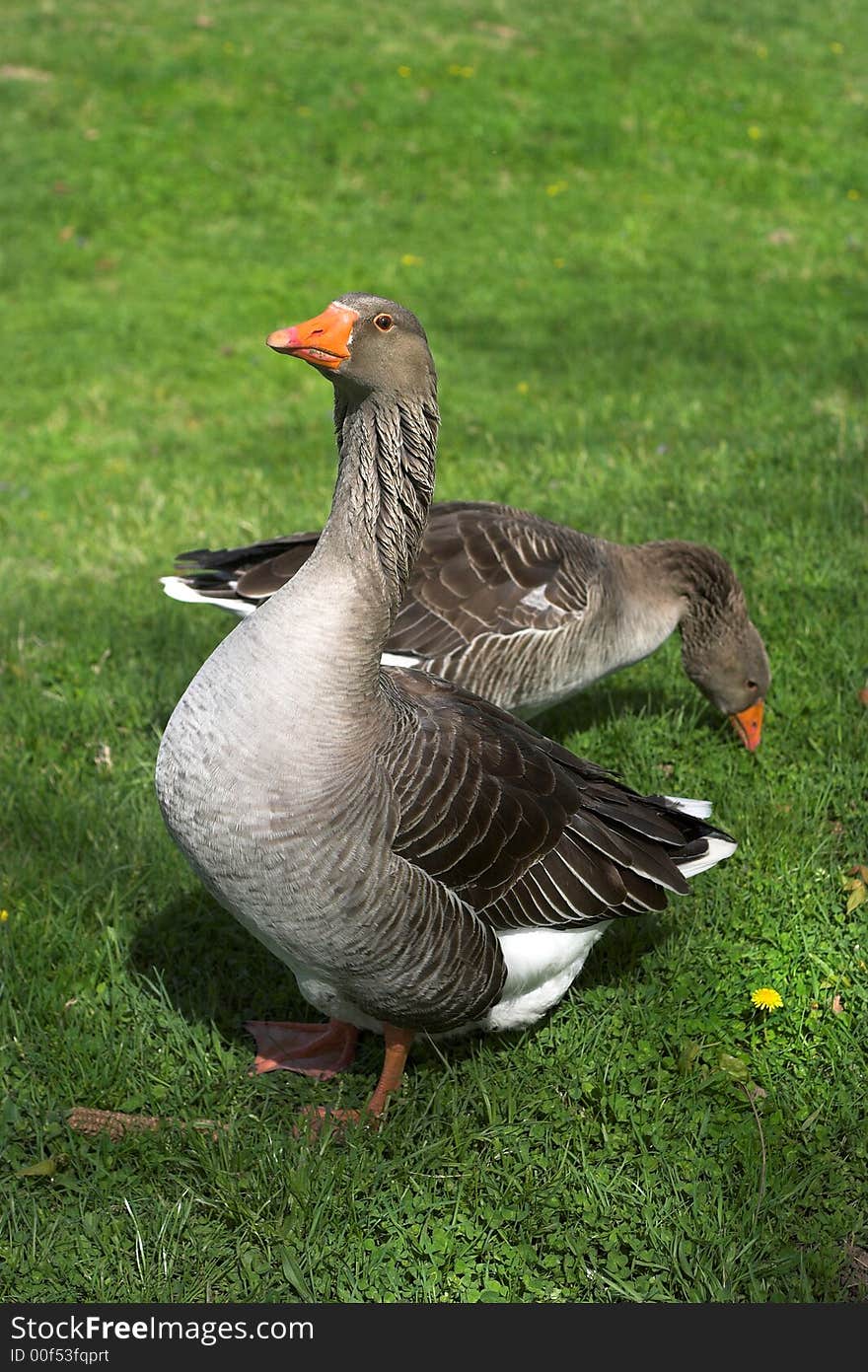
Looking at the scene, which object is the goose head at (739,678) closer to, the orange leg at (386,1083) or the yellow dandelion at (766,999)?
the yellow dandelion at (766,999)

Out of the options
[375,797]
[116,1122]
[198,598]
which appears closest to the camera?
[375,797]

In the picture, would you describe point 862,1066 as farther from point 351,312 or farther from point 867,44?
point 867,44

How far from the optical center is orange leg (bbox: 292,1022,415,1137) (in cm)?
356

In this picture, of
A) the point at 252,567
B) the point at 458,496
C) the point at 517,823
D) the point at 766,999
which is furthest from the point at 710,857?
the point at 458,496

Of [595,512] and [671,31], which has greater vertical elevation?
[671,31]

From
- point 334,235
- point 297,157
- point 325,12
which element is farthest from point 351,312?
point 325,12

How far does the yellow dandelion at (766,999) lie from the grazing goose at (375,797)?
415 mm

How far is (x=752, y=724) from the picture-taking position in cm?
495

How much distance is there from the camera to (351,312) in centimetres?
298

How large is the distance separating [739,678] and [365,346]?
98.6 inches

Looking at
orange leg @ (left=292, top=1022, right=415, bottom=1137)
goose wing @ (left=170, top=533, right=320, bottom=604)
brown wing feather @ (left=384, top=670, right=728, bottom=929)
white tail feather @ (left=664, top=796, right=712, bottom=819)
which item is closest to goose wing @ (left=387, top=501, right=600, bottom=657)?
goose wing @ (left=170, top=533, right=320, bottom=604)

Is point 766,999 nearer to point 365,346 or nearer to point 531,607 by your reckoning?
point 531,607

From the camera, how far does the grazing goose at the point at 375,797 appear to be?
3039mm

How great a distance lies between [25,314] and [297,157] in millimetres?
4285
